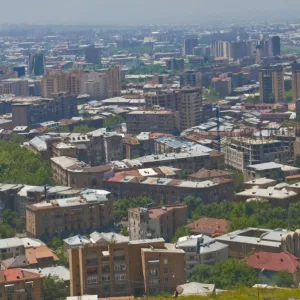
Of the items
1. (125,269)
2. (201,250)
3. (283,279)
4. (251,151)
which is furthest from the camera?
(251,151)

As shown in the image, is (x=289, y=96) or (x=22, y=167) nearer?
(x=22, y=167)

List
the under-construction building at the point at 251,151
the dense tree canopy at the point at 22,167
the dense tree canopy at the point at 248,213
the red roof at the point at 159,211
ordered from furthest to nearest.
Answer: the under-construction building at the point at 251,151, the dense tree canopy at the point at 22,167, the red roof at the point at 159,211, the dense tree canopy at the point at 248,213

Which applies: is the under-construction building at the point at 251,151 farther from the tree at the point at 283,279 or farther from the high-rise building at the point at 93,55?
the high-rise building at the point at 93,55

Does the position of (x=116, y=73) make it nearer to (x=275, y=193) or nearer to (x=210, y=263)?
(x=275, y=193)

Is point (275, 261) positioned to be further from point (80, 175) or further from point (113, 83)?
point (113, 83)

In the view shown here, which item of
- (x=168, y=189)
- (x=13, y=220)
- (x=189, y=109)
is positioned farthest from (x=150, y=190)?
(x=189, y=109)

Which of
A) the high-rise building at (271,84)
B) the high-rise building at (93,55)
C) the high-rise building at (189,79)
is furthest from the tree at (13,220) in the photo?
the high-rise building at (93,55)

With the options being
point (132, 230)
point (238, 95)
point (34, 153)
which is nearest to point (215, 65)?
point (238, 95)
